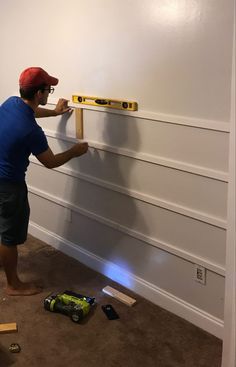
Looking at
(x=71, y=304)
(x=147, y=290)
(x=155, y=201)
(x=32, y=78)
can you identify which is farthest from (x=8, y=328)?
(x=32, y=78)

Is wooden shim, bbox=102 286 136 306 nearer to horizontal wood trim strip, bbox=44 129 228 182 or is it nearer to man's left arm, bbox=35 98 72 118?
horizontal wood trim strip, bbox=44 129 228 182

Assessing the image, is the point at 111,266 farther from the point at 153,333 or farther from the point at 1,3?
the point at 1,3

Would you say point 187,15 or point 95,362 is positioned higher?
point 187,15

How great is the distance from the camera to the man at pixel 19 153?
7.72 ft

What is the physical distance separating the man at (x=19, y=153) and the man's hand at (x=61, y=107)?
308mm

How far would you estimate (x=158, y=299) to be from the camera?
2566 mm

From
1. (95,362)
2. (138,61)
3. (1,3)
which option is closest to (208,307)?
(95,362)

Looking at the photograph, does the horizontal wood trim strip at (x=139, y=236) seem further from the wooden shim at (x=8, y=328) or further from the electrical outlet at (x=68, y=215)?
the wooden shim at (x=8, y=328)

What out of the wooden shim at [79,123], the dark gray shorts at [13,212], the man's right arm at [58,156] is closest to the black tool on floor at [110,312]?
the dark gray shorts at [13,212]

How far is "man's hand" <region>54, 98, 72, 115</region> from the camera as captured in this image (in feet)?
9.22

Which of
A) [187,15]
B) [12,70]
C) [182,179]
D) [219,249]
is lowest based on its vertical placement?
[219,249]

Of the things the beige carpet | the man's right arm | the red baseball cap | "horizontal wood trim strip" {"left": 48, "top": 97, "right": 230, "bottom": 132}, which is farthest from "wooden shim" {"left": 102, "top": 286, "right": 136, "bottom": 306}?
the red baseball cap

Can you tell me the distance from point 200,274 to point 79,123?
1.24 m

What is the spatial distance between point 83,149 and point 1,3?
147 centimetres
